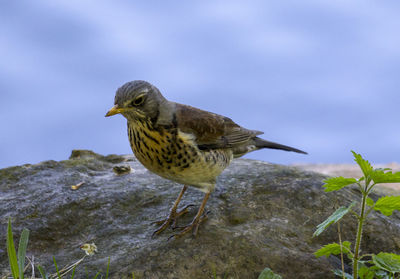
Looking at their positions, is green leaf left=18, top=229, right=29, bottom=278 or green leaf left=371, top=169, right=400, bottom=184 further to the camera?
green leaf left=18, top=229, right=29, bottom=278

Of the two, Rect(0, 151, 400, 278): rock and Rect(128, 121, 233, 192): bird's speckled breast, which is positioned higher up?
Rect(128, 121, 233, 192): bird's speckled breast

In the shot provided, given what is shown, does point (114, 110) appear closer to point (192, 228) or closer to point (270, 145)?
point (192, 228)

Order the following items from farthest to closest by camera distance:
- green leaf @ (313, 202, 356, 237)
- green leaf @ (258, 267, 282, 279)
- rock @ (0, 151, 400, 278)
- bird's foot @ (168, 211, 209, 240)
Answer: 1. bird's foot @ (168, 211, 209, 240)
2. rock @ (0, 151, 400, 278)
3. green leaf @ (258, 267, 282, 279)
4. green leaf @ (313, 202, 356, 237)

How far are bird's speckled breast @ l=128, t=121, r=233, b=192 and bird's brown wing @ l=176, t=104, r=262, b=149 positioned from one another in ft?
0.50

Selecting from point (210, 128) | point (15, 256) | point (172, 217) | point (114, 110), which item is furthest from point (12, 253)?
point (210, 128)

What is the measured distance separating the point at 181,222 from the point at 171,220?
0.11 metres

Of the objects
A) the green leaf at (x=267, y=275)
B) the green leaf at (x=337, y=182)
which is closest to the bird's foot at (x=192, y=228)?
the green leaf at (x=267, y=275)

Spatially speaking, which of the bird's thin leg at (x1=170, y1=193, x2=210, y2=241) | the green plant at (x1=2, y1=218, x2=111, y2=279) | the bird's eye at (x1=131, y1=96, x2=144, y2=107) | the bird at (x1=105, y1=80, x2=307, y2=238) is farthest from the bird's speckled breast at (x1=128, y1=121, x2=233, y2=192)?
the green plant at (x1=2, y1=218, x2=111, y2=279)

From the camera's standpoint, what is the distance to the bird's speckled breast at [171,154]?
4629mm

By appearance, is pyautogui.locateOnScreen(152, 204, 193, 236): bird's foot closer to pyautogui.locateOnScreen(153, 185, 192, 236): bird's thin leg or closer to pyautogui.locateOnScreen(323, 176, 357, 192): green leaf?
pyautogui.locateOnScreen(153, 185, 192, 236): bird's thin leg

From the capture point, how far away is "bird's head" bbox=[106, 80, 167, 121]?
450 centimetres

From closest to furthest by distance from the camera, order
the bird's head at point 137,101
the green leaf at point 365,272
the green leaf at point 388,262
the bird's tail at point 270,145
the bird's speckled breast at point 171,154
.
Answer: the green leaf at point 388,262 → the green leaf at point 365,272 → the bird's head at point 137,101 → the bird's speckled breast at point 171,154 → the bird's tail at point 270,145

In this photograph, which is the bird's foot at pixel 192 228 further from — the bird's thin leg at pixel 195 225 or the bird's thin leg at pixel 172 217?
the bird's thin leg at pixel 172 217

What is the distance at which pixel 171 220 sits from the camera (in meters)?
4.72
